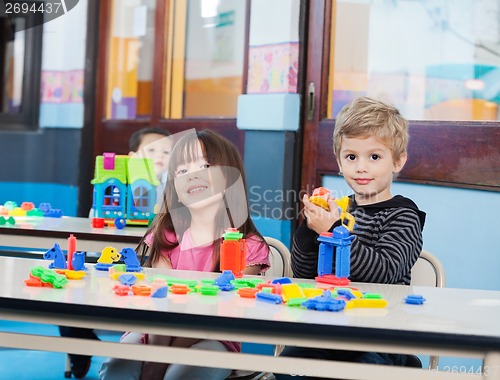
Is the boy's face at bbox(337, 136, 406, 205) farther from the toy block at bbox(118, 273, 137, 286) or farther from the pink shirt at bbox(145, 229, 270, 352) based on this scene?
the toy block at bbox(118, 273, 137, 286)

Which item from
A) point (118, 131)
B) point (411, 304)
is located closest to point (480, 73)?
point (411, 304)

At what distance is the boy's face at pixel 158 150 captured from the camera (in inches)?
148

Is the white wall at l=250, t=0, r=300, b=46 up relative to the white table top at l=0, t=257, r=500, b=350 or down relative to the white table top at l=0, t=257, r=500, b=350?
up

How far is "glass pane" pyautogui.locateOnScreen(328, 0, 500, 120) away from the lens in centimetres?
269

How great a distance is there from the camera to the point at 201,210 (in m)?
2.14

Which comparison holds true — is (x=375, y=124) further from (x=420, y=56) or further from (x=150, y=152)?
(x=150, y=152)

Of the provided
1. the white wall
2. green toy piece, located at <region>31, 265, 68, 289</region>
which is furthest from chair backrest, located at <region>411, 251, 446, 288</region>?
the white wall

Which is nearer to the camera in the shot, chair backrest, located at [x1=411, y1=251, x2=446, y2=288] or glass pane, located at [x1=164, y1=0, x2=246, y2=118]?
chair backrest, located at [x1=411, y1=251, x2=446, y2=288]

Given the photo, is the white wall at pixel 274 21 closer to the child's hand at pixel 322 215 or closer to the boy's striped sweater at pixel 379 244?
the boy's striped sweater at pixel 379 244

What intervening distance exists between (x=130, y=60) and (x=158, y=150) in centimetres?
113

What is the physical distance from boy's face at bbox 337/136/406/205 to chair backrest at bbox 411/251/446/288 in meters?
0.22

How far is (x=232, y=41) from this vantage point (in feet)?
13.1

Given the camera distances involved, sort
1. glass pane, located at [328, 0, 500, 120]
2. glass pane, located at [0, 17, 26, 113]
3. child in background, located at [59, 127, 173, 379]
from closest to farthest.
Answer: glass pane, located at [328, 0, 500, 120], child in background, located at [59, 127, 173, 379], glass pane, located at [0, 17, 26, 113]

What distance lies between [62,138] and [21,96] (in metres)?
0.41
